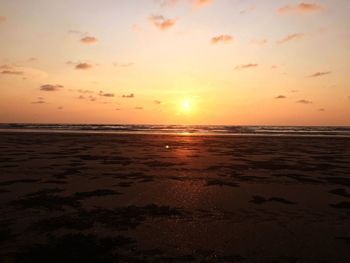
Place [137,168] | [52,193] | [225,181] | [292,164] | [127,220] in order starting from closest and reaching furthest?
1. [127,220]
2. [52,193]
3. [225,181]
4. [137,168]
5. [292,164]

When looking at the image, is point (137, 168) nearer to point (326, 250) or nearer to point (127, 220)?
point (127, 220)

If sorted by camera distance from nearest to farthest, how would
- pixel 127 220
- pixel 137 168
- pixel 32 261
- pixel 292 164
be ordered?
1. pixel 32 261
2. pixel 127 220
3. pixel 137 168
4. pixel 292 164

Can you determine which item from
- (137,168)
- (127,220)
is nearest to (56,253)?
(127,220)

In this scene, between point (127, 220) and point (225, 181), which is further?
point (225, 181)

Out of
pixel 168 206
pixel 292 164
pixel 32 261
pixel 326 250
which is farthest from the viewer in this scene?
pixel 292 164

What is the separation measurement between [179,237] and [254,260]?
63.1 inches

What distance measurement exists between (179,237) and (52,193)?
526 centimetres

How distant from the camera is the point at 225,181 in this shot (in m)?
12.9

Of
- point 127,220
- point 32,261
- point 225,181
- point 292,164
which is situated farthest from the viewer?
point 292,164

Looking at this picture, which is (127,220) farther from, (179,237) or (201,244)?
(201,244)

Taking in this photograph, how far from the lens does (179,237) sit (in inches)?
269

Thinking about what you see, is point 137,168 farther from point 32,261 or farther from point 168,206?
point 32,261

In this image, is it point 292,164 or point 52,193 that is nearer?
point 52,193

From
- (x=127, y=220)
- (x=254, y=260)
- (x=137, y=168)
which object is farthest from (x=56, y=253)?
(x=137, y=168)
